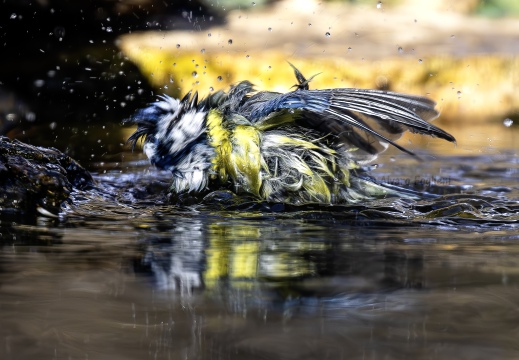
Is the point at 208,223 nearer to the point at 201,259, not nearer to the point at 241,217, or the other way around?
the point at 241,217

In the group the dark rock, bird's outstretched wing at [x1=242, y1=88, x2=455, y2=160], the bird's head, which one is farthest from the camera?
the dark rock

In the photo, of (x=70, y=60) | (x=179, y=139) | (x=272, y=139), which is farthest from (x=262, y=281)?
(x=70, y=60)

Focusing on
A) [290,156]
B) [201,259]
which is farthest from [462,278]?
[290,156]

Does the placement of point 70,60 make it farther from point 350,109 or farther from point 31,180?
point 350,109

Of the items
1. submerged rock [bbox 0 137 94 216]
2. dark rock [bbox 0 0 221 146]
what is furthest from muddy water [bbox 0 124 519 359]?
dark rock [bbox 0 0 221 146]

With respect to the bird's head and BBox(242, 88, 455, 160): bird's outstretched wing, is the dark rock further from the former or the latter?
BBox(242, 88, 455, 160): bird's outstretched wing

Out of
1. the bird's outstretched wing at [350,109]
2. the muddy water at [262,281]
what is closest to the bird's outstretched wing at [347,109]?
the bird's outstretched wing at [350,109]

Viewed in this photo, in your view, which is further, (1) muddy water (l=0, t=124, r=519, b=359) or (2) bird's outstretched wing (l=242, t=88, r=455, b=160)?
(2) bird's outstretched wing (l=242, t=88, r=455, b=160)
